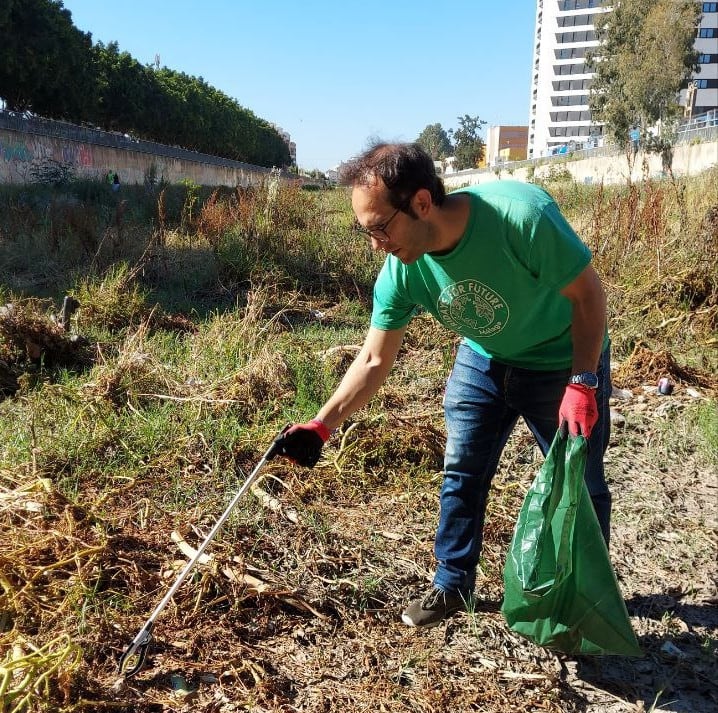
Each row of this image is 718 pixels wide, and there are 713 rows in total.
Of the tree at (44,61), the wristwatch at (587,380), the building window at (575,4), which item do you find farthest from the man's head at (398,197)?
the building window at (575,4)

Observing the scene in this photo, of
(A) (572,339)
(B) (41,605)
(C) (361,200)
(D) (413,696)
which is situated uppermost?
(C) (361,200)

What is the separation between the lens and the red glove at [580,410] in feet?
6.07

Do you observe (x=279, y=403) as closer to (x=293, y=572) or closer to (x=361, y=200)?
(x=293, y=572)

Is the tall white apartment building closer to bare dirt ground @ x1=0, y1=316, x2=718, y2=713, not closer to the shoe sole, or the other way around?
bare dirt ground @ x1=0, y1=316, x2=718, y2=713

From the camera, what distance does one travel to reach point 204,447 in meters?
3.41

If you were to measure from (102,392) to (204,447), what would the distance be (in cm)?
90

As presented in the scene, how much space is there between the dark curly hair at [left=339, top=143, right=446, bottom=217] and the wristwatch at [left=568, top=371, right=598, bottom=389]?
648 mm

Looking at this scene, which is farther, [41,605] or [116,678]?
[41,605]

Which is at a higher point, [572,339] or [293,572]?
[572,339]

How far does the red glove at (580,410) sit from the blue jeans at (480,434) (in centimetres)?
23

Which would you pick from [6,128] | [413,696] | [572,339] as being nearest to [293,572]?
[413,696]

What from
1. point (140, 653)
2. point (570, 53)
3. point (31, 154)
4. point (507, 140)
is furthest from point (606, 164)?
point (507, 140)

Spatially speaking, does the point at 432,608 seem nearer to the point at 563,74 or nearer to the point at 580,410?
the point at 580,410

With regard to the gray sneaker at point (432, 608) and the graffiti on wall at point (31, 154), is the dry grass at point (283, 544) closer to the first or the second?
the gray sneaker at point (432, 608)
